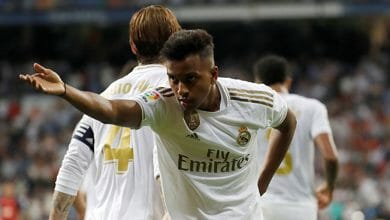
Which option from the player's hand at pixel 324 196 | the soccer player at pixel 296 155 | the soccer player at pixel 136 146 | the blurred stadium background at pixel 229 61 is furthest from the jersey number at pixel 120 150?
the blurred stadium background at pixel 229 61

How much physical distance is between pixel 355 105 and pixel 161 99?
617 inches

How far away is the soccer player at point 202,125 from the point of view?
4324mm

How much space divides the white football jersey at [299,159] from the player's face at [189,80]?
3048 millimetres

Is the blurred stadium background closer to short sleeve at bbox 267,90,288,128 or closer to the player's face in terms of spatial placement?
short sleeve at bbox 267,90,288,128

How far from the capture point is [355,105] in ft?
64.7

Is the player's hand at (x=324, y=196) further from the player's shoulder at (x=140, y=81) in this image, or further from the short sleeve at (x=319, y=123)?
the player's shoulder at (x=140, y=81)

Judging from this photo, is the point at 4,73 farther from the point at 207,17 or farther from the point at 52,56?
the point at 207,17

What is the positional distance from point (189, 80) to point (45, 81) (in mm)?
677

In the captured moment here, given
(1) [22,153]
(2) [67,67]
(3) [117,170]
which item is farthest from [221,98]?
(2) [67,67]

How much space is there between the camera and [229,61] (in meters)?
22.7

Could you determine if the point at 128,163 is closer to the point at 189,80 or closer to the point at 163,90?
the point at 163,90

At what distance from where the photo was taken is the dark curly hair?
14.2ft

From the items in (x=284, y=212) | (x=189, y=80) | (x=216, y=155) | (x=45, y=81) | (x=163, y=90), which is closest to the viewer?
(x=45, y=81)

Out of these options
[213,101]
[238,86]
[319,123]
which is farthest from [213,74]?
[319,123]
